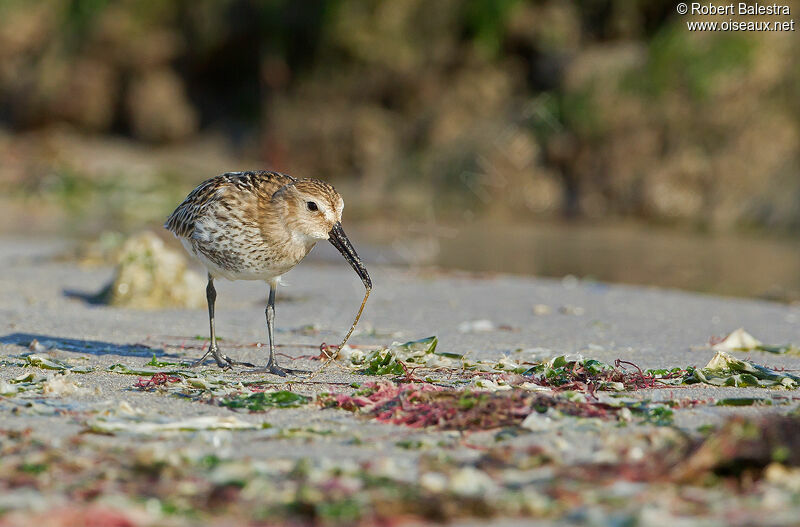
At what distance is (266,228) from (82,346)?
1304 mm

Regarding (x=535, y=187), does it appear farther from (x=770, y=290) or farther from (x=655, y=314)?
(x=655, y=314)

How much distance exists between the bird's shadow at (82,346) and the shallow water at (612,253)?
5.43 meters

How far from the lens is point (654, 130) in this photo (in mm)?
16188

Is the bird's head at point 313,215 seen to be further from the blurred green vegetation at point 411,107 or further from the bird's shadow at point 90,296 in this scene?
the blurred green vegetation at point 411,107

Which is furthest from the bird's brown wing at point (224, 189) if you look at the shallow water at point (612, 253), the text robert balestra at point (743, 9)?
the text robert balestra at point (743, 9)

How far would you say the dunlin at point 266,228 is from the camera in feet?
18.9

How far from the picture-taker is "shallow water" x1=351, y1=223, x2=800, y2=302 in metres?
10.6

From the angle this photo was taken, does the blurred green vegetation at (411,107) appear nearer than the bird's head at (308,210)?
No

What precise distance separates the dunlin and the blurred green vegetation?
9.43 m

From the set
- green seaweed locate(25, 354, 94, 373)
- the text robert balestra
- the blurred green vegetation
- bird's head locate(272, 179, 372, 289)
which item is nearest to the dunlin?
bird's head locate(272, 179, 372, 289)

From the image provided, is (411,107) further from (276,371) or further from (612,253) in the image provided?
(276,371)

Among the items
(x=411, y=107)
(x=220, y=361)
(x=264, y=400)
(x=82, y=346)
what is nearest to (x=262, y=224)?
(x=220, y=361)

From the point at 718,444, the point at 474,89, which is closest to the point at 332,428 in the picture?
the point at 718,444

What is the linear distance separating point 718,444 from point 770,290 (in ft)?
23.0
